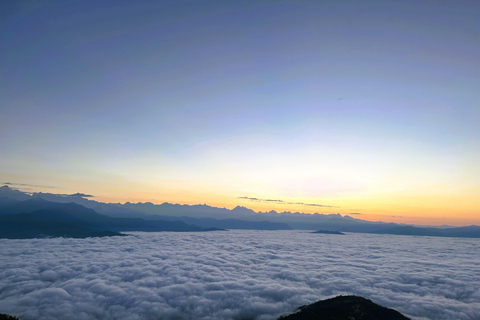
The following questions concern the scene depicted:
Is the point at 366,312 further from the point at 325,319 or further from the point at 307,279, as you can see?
the point at 307,279

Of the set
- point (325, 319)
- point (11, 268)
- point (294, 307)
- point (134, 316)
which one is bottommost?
point (11, 268)

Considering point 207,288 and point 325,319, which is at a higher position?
point 325,319

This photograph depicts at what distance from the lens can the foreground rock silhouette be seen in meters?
28.3

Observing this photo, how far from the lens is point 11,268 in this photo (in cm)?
6862

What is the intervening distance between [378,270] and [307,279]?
26.4m

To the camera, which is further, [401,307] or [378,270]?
[378,270]

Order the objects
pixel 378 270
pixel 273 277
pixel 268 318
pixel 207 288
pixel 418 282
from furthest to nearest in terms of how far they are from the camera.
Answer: pixel 378 270 < pixel 273 277 < pixel 418 282 < pixel 207 288 < pixel 268 318

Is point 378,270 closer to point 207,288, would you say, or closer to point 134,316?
point 207,288

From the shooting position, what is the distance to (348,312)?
96.0 ft

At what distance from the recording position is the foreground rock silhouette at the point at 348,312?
1114 inches

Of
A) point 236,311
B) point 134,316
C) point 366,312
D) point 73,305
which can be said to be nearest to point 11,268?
point 73,305

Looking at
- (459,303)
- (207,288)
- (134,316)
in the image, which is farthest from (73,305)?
(459,303)

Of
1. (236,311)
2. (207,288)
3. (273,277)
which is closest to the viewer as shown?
(236,311)

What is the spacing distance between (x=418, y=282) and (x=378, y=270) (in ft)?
40.5
